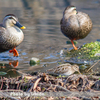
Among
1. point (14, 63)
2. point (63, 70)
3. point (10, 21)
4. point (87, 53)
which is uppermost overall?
point (10, 21)

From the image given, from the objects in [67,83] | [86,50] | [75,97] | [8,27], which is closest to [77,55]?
[86,50]

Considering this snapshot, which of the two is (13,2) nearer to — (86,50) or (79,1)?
(79,1)

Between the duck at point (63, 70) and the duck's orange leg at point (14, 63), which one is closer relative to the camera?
the duck at point (63, 70)

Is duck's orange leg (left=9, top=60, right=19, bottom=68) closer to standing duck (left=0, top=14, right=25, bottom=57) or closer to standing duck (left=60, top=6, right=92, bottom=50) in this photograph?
standing duck (left=0, top=14, right=25, bottom=57)

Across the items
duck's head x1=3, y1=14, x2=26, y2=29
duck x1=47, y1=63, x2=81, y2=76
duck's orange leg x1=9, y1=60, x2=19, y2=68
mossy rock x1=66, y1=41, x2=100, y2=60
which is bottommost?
duck x1=47, y1=63, x2=81, y2=76

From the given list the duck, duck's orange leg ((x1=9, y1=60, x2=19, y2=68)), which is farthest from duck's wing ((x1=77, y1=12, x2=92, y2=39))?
the duck

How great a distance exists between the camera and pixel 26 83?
153 inches

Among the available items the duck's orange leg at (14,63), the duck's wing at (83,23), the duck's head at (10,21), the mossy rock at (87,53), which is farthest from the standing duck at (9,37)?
the duck's wing at (83,23)

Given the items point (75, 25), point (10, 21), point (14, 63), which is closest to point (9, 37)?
point (10, 21)

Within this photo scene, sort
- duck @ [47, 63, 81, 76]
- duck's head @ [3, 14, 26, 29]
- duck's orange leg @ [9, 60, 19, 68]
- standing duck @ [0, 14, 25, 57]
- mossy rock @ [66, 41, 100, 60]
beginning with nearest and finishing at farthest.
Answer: duck @ [47, 63, 81, 76], duck's orange leg @ [9, 60, 19, 68], mossy rock @ [66, 41, 100, 60], standing duck @ [0, 14, 25, 57], duck's head @ [3, 14, 26, 29]

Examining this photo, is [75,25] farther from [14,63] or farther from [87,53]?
[14,63]

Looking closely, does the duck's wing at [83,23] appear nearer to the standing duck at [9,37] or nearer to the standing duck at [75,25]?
the standing duck at [75,25]

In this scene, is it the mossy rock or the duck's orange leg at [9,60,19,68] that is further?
the mossy rock

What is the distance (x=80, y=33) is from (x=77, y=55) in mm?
936
